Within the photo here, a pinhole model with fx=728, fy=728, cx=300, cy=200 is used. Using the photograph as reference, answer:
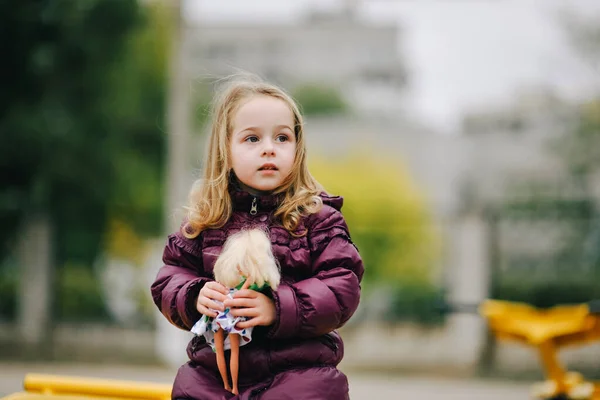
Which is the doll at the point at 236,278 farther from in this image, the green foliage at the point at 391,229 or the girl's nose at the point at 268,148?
the green foliage at the point at 391,229

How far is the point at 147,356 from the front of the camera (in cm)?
1012

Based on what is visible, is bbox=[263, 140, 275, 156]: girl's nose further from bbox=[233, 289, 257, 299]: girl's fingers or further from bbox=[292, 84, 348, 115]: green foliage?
bbox=[292, 84, 348, 115]: green foliage

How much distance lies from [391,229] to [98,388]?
980 cm

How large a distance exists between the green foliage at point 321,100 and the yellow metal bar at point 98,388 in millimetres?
36419

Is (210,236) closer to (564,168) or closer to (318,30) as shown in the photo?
(564,168)

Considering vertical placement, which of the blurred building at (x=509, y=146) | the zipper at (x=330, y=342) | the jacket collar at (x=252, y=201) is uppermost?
the blurred building at (x=509, y=146)

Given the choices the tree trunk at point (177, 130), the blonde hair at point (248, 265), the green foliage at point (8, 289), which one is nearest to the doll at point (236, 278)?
the blonde hair at point (248, 265)

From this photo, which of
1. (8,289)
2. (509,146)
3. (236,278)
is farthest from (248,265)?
(509,146)

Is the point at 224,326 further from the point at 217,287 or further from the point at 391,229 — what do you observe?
the point at 391,229

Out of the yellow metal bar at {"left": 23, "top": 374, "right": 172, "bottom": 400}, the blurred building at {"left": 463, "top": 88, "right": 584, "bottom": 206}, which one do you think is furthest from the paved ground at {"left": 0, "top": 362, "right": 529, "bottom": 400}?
the blurred building at {"left": 463, "top": 88, "right": 584, "bottom": 206}

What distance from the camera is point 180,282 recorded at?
75.4 inches

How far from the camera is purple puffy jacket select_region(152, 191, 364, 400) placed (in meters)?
1.80

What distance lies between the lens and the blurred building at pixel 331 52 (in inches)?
1535

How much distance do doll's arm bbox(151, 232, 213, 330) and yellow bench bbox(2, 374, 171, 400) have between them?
0.44m
